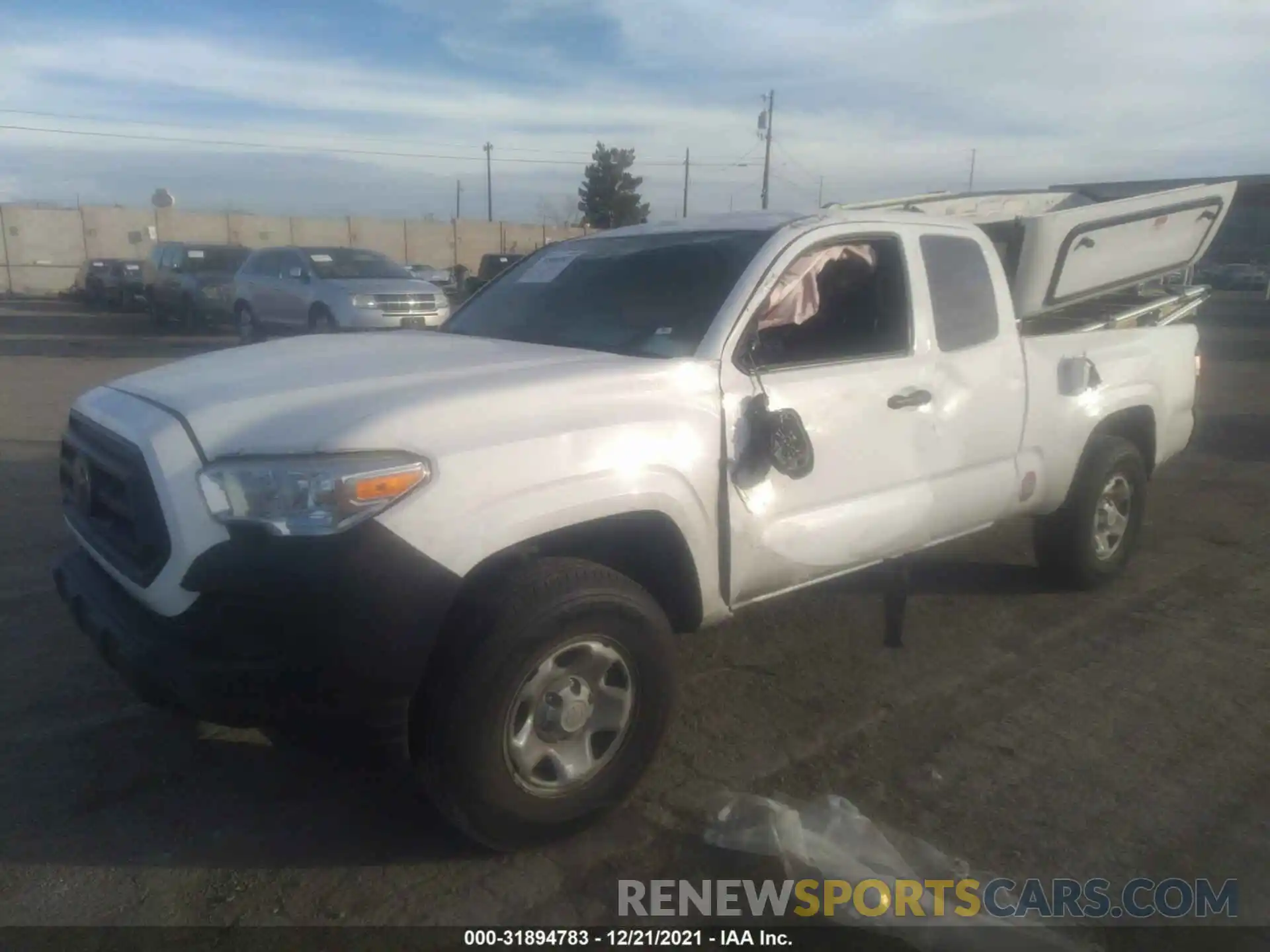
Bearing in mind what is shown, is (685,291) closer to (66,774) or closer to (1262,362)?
(66,774)

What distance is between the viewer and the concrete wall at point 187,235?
41.4 meters

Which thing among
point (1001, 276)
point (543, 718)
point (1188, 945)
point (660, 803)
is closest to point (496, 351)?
point (543, 718)

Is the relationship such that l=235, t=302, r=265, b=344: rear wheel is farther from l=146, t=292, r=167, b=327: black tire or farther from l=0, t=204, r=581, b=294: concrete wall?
l=0, t=204, r=581, b=294: concrete wall

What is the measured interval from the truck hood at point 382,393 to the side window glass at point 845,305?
902 millimetres

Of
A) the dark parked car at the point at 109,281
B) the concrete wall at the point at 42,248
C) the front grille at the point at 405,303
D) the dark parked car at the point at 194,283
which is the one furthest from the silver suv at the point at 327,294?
the concrete wall at the point at 42,248

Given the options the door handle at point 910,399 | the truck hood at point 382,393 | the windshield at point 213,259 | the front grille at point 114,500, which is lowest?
the front grille at point 114,500

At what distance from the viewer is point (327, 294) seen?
16.1 metres

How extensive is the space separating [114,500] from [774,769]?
2.33m

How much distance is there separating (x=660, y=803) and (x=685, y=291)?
6.05 ft

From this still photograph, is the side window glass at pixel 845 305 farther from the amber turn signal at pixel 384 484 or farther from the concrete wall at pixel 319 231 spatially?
the concrete wall at pixel 319 231

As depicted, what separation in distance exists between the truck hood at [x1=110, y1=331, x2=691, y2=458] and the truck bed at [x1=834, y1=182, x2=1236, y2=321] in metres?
2.30

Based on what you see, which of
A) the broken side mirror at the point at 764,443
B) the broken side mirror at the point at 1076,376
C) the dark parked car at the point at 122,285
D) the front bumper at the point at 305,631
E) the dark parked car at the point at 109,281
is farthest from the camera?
the dark parked car at the point at 109,281

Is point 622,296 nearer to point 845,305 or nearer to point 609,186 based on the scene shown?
point 845,305

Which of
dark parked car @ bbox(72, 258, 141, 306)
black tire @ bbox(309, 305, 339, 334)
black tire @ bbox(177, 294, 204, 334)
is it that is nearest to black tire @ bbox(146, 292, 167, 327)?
black tire @ bbox(177, 294, 204, 334)
